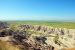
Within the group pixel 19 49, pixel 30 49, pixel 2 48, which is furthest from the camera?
pixel 30 49

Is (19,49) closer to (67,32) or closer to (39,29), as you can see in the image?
(67,32)

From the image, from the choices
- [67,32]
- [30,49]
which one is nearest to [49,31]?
[67,32]

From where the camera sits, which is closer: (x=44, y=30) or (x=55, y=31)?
(x=55, y=31)

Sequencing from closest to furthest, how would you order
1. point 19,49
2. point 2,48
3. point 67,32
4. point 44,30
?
point 2,48 < point 19,49 < point 67,32 < point 44,30

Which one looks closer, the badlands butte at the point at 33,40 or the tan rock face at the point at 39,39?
the badlands butte at the point at 33,40

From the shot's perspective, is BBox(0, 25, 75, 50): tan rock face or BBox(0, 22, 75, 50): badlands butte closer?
BBox(0, 22, 75, 50): badlands butte

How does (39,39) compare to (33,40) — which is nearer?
(33,40)

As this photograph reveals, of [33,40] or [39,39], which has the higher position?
[33,40]

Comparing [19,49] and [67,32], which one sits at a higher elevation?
[19,49]

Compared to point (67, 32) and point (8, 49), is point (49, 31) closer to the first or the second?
point (67, 32)
